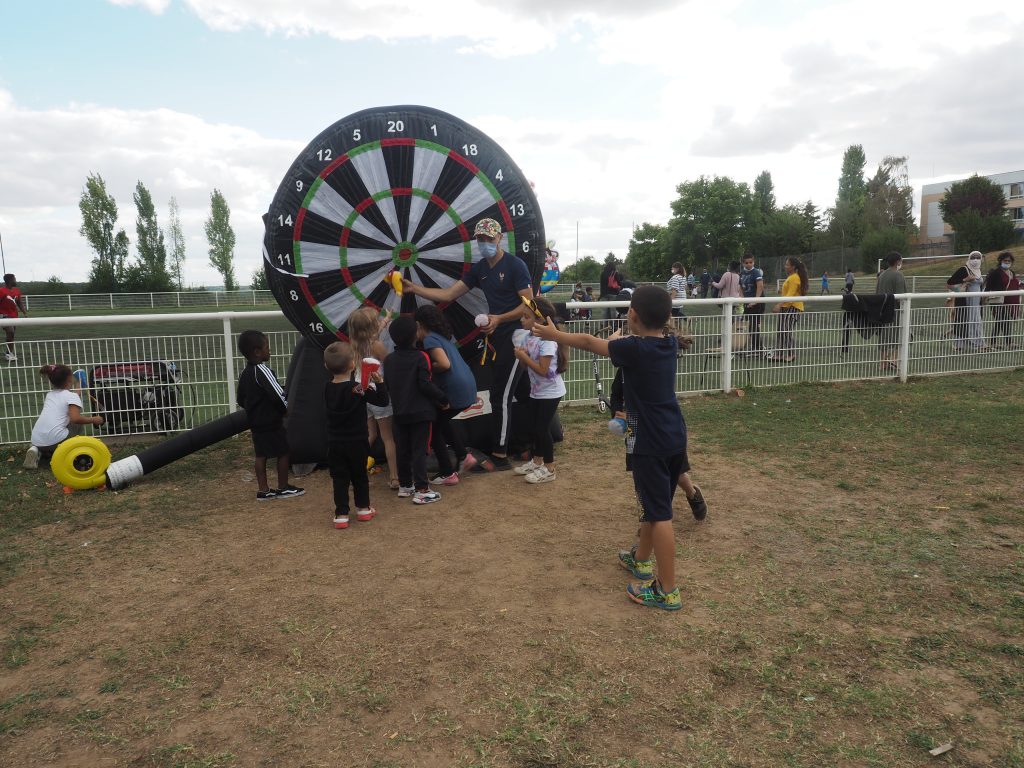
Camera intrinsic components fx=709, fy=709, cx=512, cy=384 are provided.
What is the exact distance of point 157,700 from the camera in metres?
2.85

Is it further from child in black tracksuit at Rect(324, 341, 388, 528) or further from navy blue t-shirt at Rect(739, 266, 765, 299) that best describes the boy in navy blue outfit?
navy blue t-shirt at Rect(739, 266, 765, 299)

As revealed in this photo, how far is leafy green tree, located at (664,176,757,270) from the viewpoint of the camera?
244 ft

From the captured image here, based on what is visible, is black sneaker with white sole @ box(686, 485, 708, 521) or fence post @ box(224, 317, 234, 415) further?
fence post @ box(224, 317, 234, 415)

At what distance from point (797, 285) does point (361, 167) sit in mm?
8263

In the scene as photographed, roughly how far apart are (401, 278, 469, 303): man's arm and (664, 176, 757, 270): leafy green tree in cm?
7239

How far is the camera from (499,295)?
18.5ft

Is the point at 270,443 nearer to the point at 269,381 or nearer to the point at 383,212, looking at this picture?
the point at 269,381

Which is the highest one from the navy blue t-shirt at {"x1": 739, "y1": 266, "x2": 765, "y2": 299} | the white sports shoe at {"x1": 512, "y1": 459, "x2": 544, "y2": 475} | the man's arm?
the navy blue t-shirt at {"x1": 739, "y1": 266, "x2": 765, "y2": 299}

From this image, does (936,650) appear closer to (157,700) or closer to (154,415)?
(157,700)

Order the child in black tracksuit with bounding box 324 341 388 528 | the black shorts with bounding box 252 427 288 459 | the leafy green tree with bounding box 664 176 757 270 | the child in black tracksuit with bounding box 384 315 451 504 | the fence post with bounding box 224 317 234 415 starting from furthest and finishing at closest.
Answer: the leafy green tree with bounding box 664 176 757 270
the fence post with bounding box 224 317 234 415
the black shorts with bounding box 252 427 288 459
the child in black tracksuit with bounding box 384 315 451 504
the child in black tracksuit with bounding box 324 341 388 528

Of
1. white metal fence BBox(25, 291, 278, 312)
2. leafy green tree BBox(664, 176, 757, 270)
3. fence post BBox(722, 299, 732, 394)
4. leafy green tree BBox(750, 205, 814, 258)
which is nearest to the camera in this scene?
fence post BBox(722, 299, 732, 394)

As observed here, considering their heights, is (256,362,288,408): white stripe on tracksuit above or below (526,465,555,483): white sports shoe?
above

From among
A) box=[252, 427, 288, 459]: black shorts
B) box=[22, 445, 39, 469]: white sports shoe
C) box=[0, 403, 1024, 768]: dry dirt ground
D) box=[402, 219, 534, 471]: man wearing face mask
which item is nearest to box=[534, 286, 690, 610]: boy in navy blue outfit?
box=[0, 403, 1024, 768]: dry dirt ground

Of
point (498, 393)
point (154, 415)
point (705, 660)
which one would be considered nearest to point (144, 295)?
point (154, 415)
